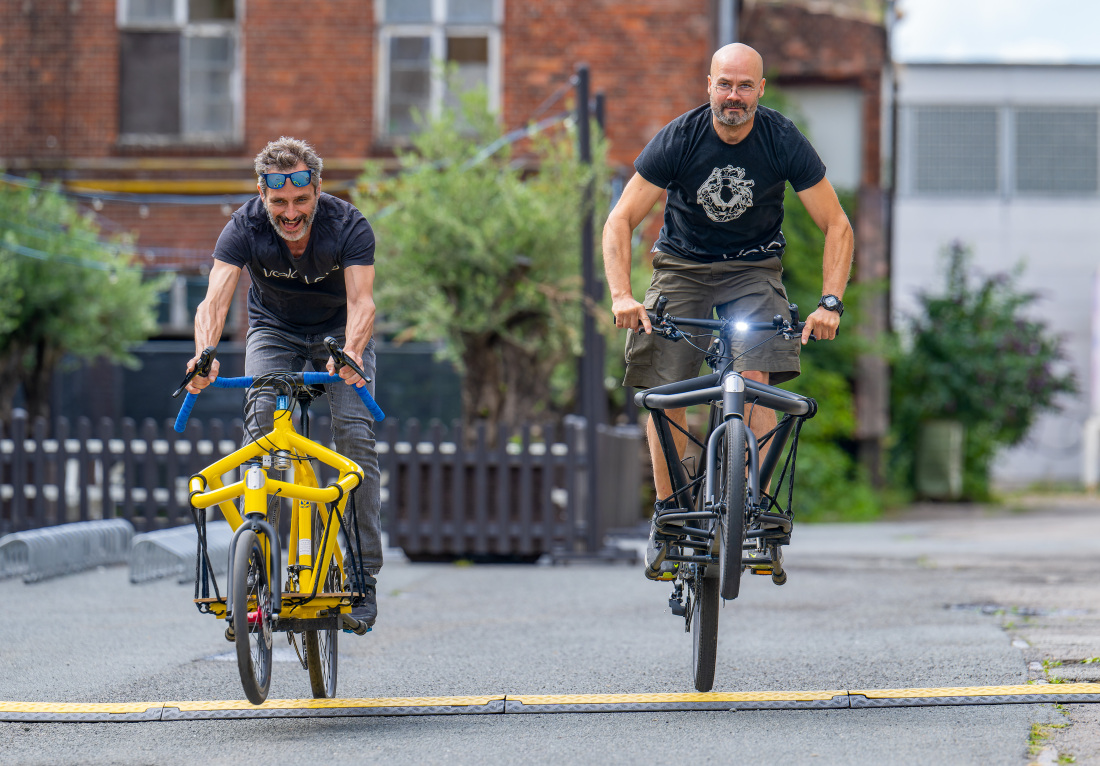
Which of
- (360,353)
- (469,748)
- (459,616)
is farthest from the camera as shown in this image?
(459,616)

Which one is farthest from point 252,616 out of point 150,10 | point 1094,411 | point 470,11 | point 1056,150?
point 1056,150

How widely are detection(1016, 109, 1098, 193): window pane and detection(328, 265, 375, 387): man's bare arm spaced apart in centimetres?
3044

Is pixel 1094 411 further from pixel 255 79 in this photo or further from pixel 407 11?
pixel 255 79

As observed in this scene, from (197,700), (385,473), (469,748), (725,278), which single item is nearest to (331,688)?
(197,700)

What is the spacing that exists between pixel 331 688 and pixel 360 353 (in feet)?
4.06

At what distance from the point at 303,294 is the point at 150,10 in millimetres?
12401

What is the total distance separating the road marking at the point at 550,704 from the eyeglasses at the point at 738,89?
2111 mm

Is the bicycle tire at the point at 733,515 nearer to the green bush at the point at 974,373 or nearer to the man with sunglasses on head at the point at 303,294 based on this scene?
the man with sunglasses on head at the point at 303,294

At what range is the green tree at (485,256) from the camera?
1106 cm

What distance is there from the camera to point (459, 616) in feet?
24.8

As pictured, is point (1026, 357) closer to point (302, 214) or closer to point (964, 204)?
point (964, 204)

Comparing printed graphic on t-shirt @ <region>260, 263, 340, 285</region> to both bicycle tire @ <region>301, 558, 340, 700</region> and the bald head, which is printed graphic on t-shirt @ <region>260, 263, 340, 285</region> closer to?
bicycle tire @ <region>301, 558, 340, 700</region>

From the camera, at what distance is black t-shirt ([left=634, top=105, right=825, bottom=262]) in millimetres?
4953

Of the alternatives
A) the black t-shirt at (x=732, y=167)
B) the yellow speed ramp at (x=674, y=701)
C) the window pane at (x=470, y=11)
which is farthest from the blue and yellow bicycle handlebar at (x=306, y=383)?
the window pane at (x=470, y=11)
